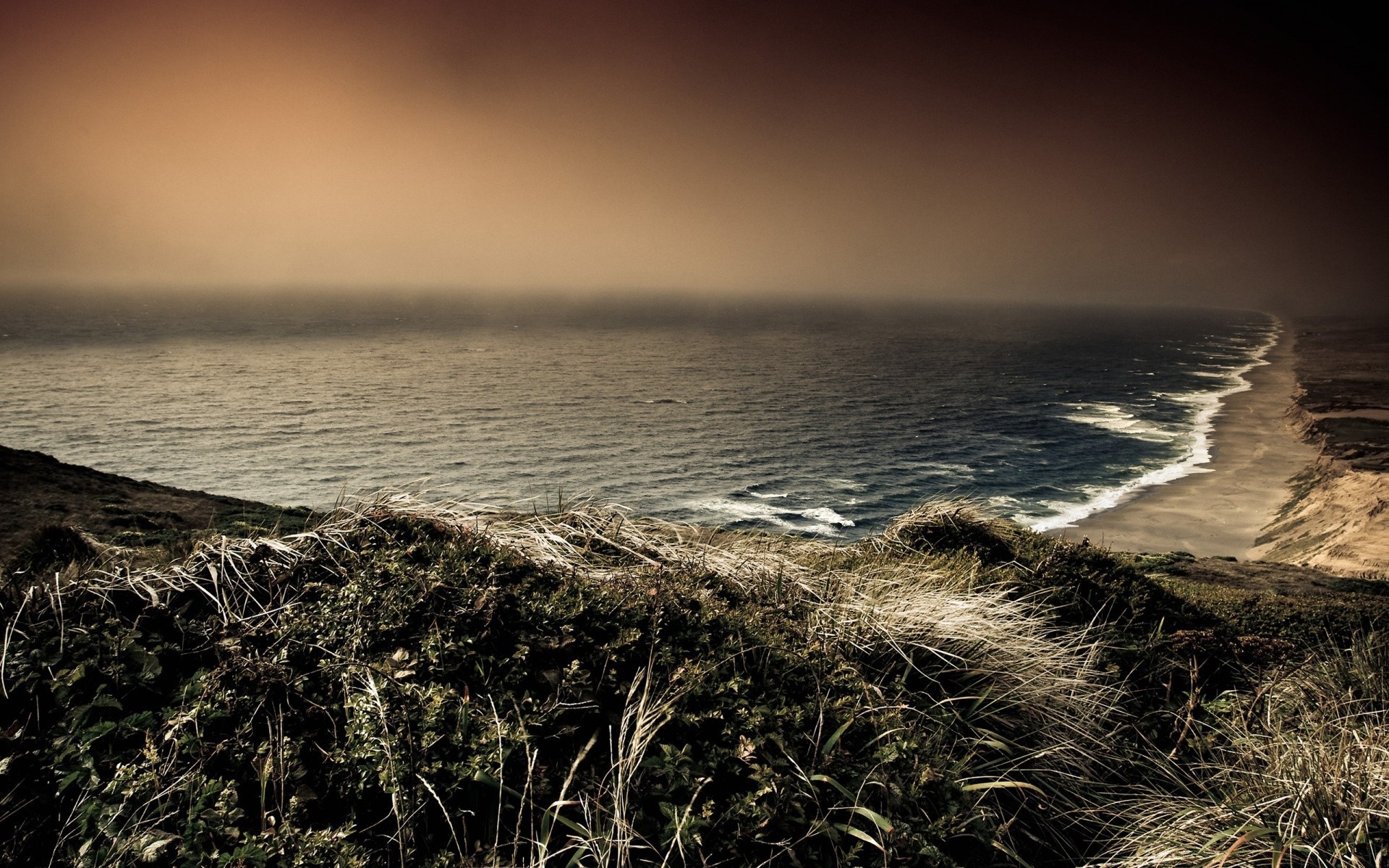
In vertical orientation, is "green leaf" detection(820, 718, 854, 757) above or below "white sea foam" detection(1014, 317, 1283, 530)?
above

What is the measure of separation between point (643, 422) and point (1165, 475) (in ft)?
168

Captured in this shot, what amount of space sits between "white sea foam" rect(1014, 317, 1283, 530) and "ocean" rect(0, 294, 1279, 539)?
1.13ft

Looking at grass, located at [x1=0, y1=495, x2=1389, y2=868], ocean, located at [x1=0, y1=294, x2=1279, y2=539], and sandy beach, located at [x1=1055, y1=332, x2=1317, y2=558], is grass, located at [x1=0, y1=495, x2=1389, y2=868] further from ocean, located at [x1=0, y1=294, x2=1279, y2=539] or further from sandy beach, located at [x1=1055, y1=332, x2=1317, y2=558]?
sandy beach, located at [x1=1055, y1=332, x2=1317, y2=558]

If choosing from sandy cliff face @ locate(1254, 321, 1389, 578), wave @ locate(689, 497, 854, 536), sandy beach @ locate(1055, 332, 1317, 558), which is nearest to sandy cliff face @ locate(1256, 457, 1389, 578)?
sandy cliff face @ locate(1254, 321, 1389, 578)

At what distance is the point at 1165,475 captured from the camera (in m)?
64.8

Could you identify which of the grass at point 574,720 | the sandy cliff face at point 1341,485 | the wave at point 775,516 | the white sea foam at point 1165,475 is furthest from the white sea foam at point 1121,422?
the grass at point 574,720

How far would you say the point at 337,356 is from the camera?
135 meters

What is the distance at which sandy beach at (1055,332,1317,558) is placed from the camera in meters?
48.4

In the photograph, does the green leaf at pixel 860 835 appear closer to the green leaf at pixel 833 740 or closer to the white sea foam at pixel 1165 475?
the green leaf at pixel 833 740

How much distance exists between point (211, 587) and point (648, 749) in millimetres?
2795

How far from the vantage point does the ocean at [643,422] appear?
58.2m

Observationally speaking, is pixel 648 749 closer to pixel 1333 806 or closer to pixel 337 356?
pixel 1333 806

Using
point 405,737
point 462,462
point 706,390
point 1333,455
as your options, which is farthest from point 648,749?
point 706,390

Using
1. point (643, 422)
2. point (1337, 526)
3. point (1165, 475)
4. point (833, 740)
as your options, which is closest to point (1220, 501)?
point (1165, 475)
